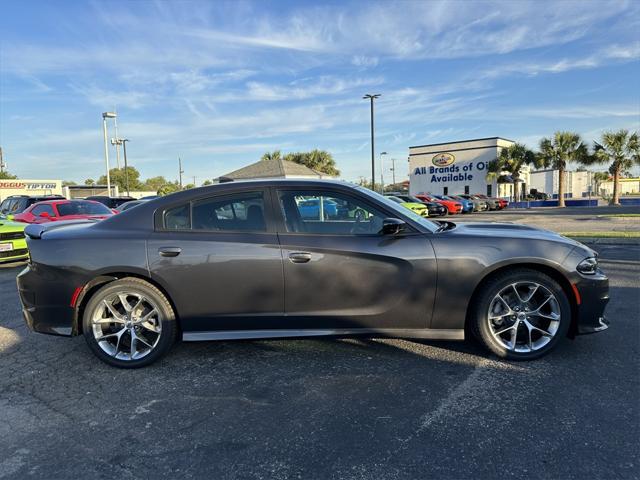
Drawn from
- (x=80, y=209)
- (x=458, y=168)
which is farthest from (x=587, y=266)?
(x=458, y=168)

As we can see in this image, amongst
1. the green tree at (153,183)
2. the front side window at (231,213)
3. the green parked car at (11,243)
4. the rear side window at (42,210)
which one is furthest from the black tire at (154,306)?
the green tree at (153,183)

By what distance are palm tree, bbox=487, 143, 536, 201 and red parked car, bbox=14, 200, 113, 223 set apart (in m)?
40.4

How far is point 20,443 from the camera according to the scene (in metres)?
2.63

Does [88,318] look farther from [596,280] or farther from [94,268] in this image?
[596,280]

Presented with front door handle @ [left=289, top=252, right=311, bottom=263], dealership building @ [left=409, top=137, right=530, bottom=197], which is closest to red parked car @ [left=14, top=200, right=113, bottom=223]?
front door handle @ [left=289, top=252, right=311, bottom=263]

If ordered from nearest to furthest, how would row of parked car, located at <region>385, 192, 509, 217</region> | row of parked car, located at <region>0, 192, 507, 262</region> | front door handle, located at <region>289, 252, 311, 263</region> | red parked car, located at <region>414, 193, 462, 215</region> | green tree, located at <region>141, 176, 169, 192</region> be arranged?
front door handle, located at <region>289, 252, 311, 263</region>, row of parked car, located at <region>0, 192, 507, 262</region>, row of parked car, located at <region>385, 192, 509, 217</region>, red parked car, located at <region>414, 193, 462, 215</region>, green tree, located at <region>141, 176, 169, 192</region>

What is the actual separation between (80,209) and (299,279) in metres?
9.49

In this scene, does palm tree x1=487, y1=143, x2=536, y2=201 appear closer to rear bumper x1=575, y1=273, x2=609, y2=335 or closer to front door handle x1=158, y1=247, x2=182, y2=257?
rear bumper x1=575, y1=273, x2=609, y2=335

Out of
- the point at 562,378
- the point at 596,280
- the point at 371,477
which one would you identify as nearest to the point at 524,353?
the point at 562,378

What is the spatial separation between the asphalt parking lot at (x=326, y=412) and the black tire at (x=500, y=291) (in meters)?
0.10

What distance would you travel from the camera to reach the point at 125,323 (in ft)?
12.1

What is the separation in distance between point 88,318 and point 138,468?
1708 millimetres

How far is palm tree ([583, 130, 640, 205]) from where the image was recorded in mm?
35250

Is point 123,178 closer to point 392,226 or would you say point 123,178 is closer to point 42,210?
point 42,210
